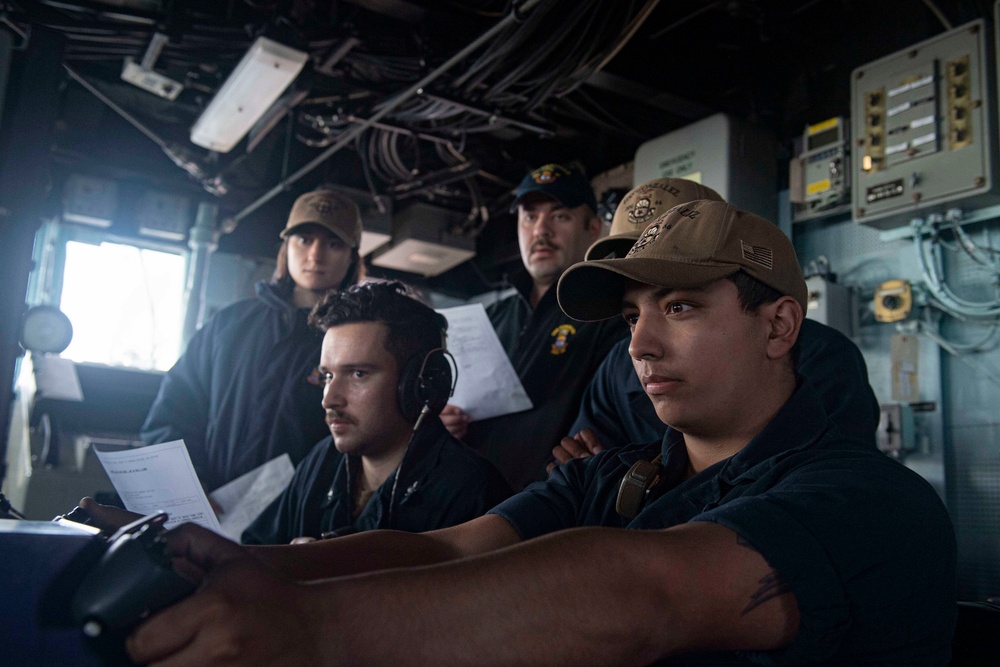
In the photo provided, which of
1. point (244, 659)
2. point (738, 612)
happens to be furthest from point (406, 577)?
point (738, 612)

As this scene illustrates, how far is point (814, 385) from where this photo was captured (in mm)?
1501

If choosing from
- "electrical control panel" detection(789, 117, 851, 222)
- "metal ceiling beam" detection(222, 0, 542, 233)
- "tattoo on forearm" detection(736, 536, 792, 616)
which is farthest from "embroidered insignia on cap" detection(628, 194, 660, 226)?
"electrical control panel" detection(789, 117, 851, 222)

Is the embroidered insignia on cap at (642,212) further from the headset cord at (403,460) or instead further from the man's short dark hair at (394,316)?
the headset cord at (403,460)

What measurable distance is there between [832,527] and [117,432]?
11.3 ft

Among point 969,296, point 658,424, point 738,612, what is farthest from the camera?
point 969,296

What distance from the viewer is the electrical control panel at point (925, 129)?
105 inches

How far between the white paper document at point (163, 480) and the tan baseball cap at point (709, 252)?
93 cm

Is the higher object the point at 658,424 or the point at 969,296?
the point at 969,296

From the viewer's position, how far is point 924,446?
2904mm

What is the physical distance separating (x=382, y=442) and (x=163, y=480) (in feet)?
1.56

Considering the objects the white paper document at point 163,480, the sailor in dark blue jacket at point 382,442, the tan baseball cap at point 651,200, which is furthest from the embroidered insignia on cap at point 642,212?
the white paper document at point 163,480

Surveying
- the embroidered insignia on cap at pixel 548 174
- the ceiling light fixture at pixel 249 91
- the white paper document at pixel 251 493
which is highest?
the ceiling light fixture at pixel 249 91

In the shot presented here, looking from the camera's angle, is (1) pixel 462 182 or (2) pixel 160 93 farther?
(1) pixel 462 182

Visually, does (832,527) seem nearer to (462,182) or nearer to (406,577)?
(406,577)
